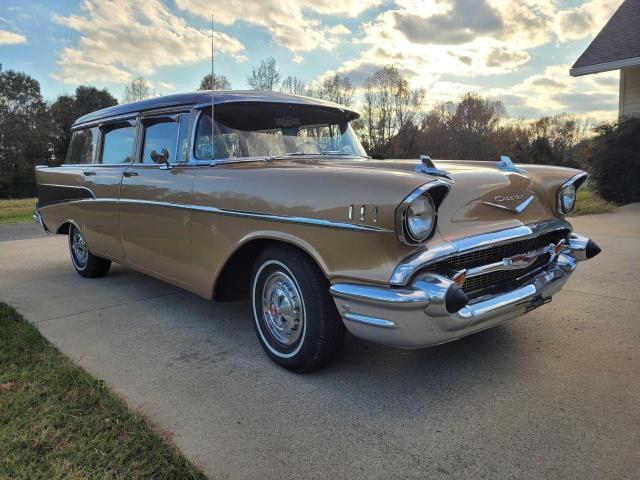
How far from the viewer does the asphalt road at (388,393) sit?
2104 millimetres

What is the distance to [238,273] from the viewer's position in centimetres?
339

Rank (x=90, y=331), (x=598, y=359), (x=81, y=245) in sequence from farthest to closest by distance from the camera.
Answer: (x=81, y=245) → (x=90, y=331) → (x=598, y=359)

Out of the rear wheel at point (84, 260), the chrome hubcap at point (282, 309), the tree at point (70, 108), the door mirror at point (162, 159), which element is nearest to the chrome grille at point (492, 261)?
the chrome hubcap at point (282, 309)

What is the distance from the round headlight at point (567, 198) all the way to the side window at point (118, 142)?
3466mm

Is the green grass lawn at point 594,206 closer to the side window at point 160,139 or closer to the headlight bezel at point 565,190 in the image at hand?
the headlight bezel at point 565,190

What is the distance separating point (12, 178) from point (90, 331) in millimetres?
37810

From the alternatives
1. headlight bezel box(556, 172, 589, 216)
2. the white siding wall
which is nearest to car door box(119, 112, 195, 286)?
headlight bezel box(556, 172, 589, 216)

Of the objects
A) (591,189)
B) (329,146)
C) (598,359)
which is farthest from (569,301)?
(591,189)

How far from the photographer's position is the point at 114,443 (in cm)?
221

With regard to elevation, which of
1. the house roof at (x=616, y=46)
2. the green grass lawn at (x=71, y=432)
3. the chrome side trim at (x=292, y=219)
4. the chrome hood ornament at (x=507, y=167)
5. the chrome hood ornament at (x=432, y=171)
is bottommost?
the green grass lawn at (x=71, y=432)

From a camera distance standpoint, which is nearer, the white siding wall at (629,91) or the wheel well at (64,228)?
the wheel well at (64,228)

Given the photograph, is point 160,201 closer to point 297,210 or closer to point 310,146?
point 310,146

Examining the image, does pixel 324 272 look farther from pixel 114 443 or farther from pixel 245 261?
pixel 114 443

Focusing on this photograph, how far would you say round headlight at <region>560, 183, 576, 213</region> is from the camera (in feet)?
10.7
